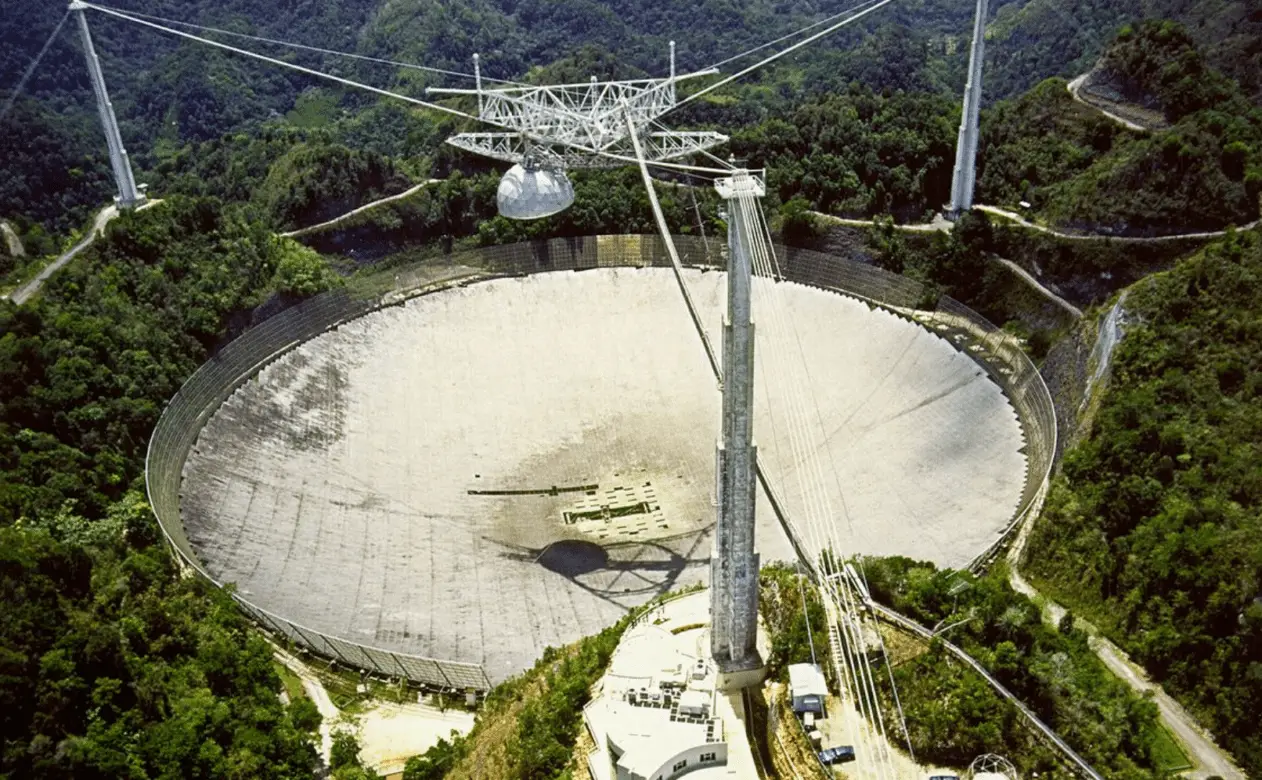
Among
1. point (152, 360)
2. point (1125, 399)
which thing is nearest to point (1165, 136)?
point (1125, 399)

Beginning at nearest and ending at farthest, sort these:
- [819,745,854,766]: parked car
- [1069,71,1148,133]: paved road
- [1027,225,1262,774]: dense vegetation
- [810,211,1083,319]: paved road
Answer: [819,745,854,766]: parked car
[1027,225,1262,774]: dense vegetation
[810,211,1083,319]: paved road
[1069,71,1148,133]: paved road

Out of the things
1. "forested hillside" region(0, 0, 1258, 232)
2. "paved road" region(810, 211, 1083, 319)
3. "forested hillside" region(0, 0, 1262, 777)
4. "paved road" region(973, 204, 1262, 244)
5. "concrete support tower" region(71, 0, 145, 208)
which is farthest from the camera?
"forested hillside" region(0, 0, 1258, 232)

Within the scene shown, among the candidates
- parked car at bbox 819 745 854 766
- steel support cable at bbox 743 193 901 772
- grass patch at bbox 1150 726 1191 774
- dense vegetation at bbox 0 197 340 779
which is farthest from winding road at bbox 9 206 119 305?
grass patch at bbox 1150 726 1191 774

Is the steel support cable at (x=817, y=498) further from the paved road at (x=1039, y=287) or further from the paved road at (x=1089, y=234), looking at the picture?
the paved road at (x=1089, y=234)

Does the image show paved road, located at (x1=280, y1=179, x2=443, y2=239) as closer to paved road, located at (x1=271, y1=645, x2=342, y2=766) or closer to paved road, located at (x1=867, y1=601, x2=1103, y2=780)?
paved road, located at (x1=271, y1=645, x2=342, y2=766)

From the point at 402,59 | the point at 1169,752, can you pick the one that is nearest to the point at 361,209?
the point at 1169,752

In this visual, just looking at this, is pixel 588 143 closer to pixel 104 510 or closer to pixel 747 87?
pixel 104 510

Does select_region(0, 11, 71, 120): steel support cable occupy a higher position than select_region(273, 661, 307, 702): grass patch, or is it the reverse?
select_region(0, 11, 71, 120): steel support cable
